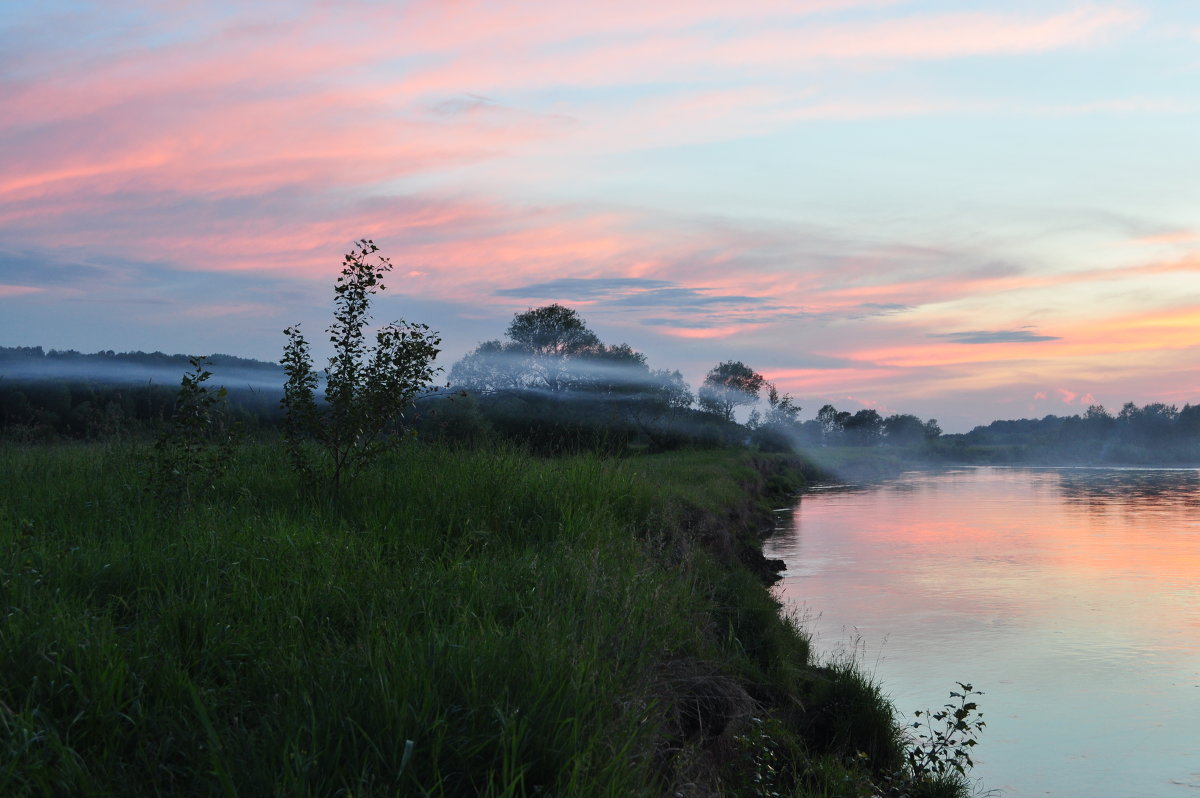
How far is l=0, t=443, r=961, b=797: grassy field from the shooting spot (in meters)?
3.45

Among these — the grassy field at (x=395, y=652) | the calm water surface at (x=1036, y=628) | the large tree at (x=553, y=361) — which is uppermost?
the large tree at (x=553, y=361)

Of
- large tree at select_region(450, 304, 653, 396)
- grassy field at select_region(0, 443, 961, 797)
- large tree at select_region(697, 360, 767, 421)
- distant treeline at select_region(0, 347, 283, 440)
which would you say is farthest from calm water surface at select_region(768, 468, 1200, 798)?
large tree at select_region(697, 360, 767, 421)

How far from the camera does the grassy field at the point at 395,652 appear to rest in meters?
3.45

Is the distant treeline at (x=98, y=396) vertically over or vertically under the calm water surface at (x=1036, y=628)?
over

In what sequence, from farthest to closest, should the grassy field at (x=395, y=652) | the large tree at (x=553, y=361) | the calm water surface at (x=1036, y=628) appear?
the large tree at (x=553, y=361), the calm water surface at (x=1036, y=628), the grassy field at (x=395, y=652)

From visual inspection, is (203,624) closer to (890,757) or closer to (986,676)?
(890,757)

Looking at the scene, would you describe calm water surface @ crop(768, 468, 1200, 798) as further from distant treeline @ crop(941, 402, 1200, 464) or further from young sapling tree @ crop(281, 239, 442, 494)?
distant treeline @ crop(941, 402, 1200, 464)

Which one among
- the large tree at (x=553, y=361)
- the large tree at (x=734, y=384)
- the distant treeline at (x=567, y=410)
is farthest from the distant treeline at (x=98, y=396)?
the large tree at (x=734, y=384)


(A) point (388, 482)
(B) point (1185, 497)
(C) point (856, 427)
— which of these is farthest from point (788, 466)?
(C) point (856, 427)

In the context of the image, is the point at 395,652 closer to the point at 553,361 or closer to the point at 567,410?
the point at 567,410

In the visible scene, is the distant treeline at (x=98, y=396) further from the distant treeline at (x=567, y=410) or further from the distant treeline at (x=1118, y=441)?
the distant treeline at (x=1118, y=441)

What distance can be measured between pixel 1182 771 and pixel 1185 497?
42258mm

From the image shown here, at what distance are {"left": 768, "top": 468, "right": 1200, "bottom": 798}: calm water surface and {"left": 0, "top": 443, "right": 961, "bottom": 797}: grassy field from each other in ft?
8.02

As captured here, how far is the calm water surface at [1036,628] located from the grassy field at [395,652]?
2.45 meters
